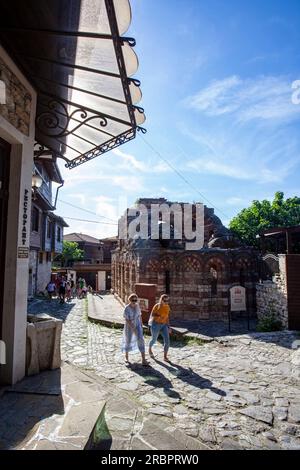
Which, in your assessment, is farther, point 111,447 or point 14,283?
point 14,283

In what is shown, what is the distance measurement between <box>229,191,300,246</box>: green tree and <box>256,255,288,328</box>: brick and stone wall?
1794 centimetres

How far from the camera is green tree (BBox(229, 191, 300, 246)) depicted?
3017 cm

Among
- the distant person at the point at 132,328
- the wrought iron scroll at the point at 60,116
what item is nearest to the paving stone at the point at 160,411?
the distant person at the point at 132,328

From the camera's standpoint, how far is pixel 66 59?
3699 mm

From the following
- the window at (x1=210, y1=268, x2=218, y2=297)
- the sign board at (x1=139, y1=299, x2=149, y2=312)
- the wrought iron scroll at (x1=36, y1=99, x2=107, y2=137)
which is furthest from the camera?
the window at (x1=210, y1=268, x2=218, y2=297)

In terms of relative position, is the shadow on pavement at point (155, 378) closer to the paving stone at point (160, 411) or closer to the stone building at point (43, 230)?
the paving stone at point (160, 411)

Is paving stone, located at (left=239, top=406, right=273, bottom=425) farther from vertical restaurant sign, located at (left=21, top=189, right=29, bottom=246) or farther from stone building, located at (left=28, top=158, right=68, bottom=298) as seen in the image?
stone building, located at (left=28, top=158, right=68, bottom=298)

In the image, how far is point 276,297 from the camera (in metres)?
11.6

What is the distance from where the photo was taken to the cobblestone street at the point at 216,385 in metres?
4.00

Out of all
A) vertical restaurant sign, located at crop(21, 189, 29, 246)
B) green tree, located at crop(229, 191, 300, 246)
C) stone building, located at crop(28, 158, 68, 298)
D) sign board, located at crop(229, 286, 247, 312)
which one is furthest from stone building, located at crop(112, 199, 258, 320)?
green tree, located at crop(229, 191, 300, 246)

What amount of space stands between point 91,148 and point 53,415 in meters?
4.73

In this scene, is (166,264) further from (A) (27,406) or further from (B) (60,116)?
(A) (27,406)
